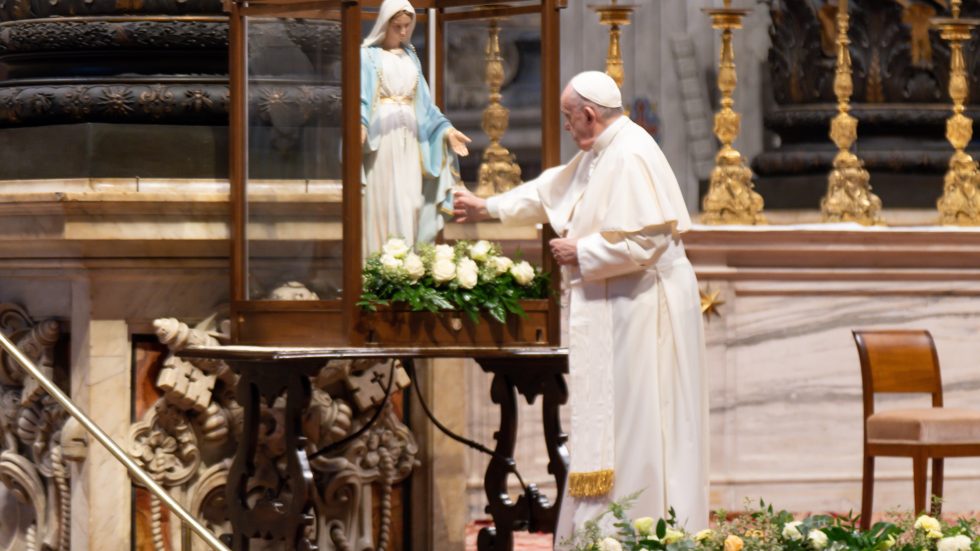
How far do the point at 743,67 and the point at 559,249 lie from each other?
5628mm

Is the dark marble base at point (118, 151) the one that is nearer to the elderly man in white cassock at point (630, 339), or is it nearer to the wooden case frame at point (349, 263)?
the wooden case frame at point (349, 263)

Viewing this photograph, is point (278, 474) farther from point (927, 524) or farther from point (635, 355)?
point (927, 524)

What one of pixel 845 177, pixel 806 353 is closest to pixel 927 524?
pixel 806 353

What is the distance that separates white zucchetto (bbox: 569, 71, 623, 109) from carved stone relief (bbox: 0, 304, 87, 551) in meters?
1.80

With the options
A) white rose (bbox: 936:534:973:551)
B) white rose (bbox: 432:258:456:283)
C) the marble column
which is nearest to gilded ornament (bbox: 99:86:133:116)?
the marble column

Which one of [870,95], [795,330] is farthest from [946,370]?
[870,95]

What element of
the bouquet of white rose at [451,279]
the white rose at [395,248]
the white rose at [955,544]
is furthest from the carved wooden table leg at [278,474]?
the white rose at [955,544]

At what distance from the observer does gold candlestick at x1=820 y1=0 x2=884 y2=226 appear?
1027 centimetres

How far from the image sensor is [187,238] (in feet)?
23.5

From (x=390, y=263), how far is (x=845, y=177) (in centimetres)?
396

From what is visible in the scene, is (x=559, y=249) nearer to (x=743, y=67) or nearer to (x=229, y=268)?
(x=229, y=268)

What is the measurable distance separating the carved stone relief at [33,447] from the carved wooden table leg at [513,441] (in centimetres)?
134

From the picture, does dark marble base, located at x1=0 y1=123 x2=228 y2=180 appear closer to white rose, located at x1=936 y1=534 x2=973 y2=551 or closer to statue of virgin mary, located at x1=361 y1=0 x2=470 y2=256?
statue of virgin mary, located at x1=361 y1=0 x2=470 y2=256

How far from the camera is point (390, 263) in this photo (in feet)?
22.6
